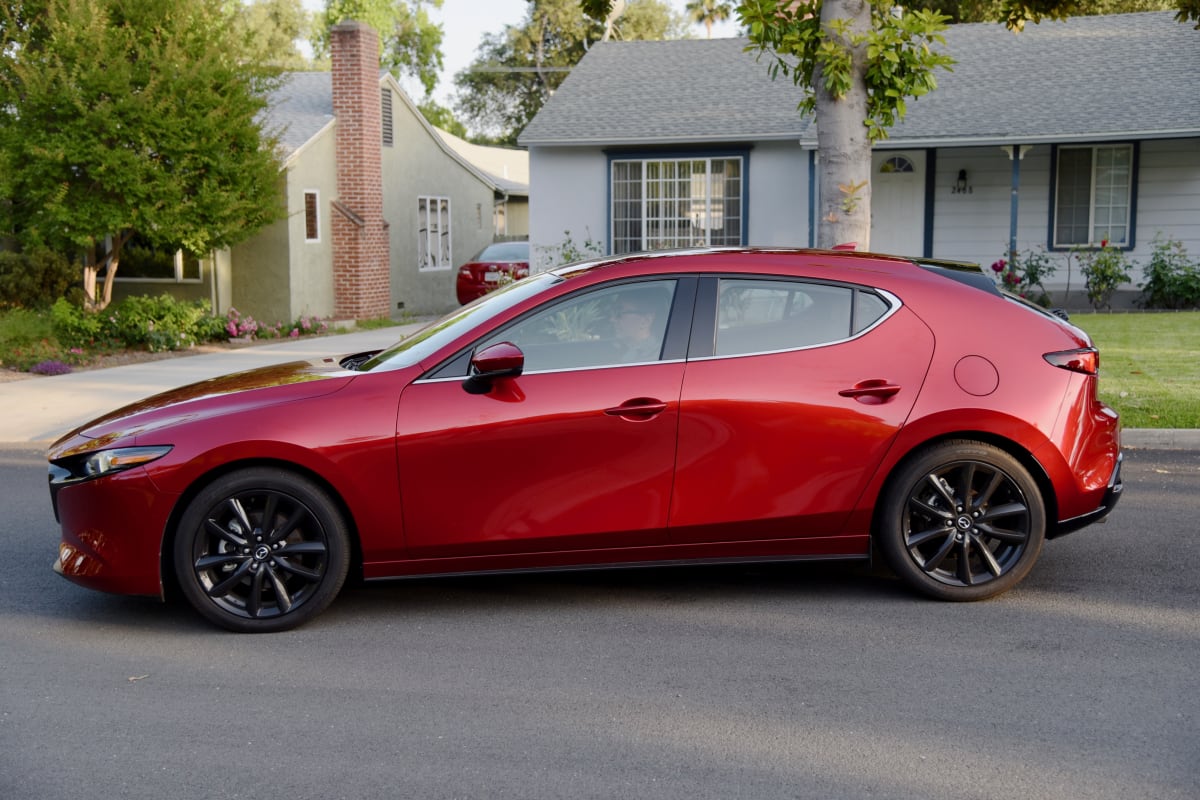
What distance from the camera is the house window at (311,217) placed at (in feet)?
72.2

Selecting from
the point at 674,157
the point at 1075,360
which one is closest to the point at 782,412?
the point at 1075,360

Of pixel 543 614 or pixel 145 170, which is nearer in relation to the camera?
pixel 543 614

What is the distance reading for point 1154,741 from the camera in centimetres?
415

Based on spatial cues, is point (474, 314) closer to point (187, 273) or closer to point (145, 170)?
point (145, 170)

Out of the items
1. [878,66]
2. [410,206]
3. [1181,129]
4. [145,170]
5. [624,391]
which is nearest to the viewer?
[624,391]

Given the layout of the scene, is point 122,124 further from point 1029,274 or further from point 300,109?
point 1029,274

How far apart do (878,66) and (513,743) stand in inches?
300

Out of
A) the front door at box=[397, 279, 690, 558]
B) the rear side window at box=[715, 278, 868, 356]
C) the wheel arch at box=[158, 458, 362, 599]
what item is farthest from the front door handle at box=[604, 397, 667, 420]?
Answer: the wheel arch at box=[158, 458, 362, 599]

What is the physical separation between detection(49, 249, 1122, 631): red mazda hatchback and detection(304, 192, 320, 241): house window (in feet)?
55.3

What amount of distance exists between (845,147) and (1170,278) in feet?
35.9

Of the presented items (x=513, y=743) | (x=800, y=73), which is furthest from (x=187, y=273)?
(x=513, y=743)

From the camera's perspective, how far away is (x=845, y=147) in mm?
10516

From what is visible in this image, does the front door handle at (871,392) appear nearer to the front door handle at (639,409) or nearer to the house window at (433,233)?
the front door handle at (639,409)

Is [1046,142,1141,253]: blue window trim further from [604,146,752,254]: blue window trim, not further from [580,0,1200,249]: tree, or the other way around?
[580,0,1200,249]: tree
